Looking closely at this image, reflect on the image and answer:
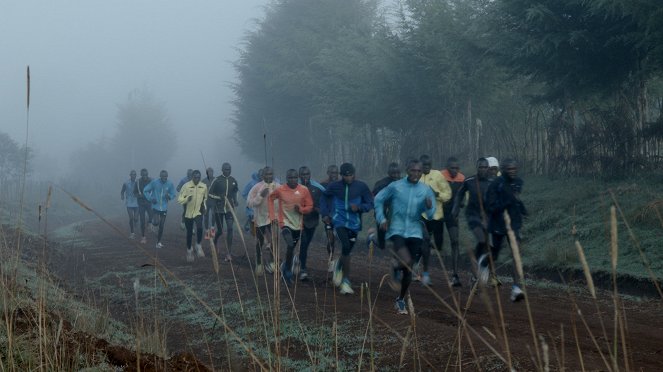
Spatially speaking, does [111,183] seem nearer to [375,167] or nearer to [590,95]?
[375,167]

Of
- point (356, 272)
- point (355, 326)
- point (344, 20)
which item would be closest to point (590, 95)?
point (356, 272)

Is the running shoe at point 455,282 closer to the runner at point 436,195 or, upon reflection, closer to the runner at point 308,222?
the runner at point 436,195

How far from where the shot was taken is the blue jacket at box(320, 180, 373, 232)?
12.5m

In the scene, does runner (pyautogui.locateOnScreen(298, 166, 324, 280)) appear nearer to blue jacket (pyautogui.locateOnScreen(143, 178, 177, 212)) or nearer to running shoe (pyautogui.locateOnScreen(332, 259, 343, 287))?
running shoe (pyautogui.locateOnScreen(332, 259, 343, 287))

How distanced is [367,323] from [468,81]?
55.8 feet

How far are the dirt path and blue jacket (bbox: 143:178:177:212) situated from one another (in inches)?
220

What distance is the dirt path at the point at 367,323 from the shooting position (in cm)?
591

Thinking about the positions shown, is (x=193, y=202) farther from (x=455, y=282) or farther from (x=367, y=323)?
(x=367, y=323)

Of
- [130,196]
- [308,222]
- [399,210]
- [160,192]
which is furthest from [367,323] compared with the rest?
[130,196]

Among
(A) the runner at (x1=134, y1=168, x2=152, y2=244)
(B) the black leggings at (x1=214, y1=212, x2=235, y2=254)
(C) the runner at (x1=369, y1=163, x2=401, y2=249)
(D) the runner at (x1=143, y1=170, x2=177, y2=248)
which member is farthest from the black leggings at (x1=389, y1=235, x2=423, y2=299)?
(A) the runner at (x1=134, y1=168, x2=152, y2=244)

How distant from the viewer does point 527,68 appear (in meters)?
19.4

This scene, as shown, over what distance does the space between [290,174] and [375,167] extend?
21.6 metres

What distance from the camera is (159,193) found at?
23.0 m

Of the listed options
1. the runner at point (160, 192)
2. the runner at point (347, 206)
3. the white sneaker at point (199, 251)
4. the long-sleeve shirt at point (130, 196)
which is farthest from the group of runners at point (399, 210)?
the long-sleeve shirt at point (130, 196)
